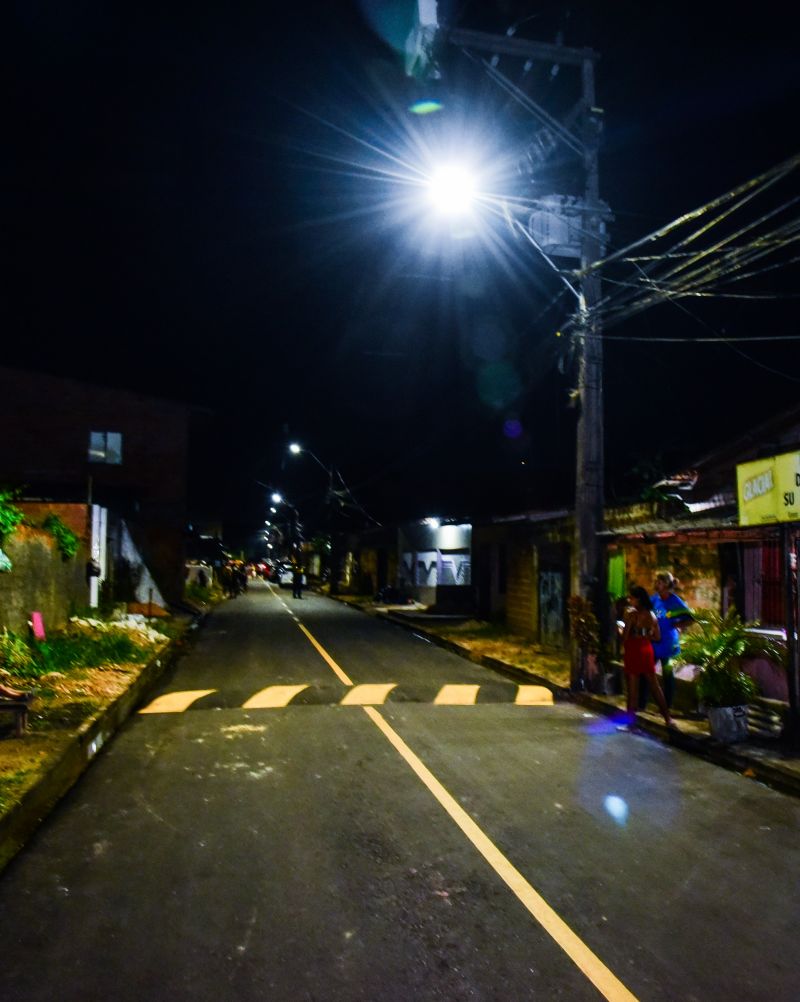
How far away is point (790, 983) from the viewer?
3779 millimetres

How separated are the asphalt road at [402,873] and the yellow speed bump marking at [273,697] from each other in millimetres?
1455

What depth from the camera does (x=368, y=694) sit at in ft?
40.2

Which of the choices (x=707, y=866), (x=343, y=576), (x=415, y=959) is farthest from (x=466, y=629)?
(x=343, y=576)

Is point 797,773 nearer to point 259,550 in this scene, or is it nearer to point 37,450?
point 37,450

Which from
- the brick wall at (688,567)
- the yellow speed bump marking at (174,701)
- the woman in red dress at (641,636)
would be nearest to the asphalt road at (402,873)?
the woman in red dress at (641,636)

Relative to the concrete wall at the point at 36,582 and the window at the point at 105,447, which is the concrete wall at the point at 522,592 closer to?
the concrete wall at the point at 36,582

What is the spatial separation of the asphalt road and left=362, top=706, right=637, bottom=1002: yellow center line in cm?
2

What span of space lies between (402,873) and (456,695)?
24.2 ft

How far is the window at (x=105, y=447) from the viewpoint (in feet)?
118

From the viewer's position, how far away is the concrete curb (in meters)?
5.71

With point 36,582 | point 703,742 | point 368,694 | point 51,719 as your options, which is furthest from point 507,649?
point 51,719

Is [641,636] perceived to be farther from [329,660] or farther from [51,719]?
[329,660]

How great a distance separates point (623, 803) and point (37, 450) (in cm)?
3477

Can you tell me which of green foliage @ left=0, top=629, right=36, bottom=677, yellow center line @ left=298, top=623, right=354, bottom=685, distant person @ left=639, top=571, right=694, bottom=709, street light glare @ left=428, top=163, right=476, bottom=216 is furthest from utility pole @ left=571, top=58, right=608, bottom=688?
green foliage @ left=0, top=629, right=36, bottom=677
